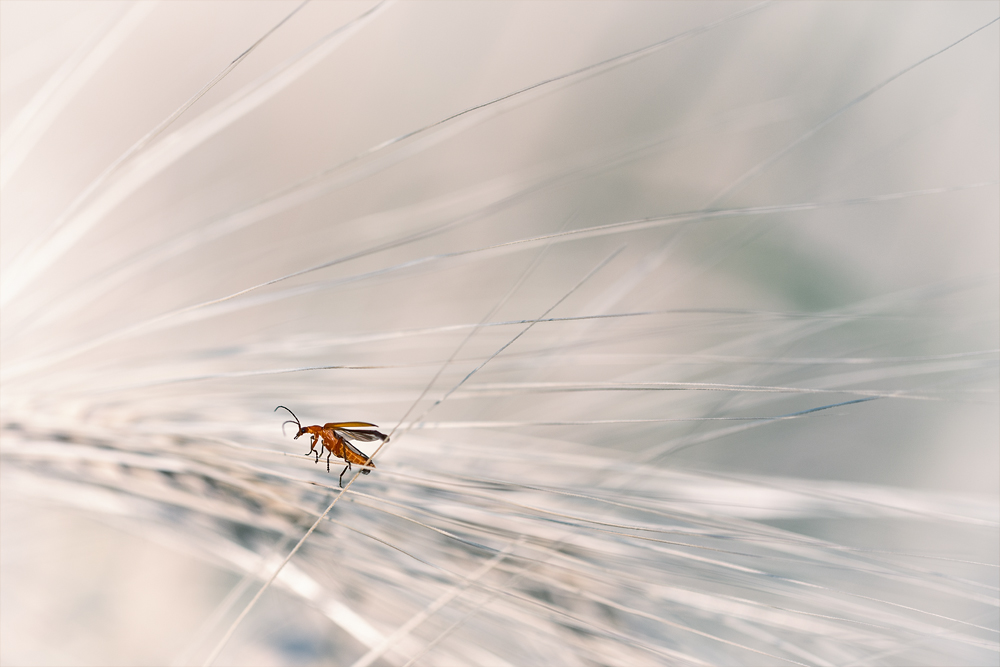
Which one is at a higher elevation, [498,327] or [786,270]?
[786,270]

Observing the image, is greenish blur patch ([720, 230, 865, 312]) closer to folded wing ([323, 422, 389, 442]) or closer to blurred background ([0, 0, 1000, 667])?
blurred background ([0, 0, 1000, 667])

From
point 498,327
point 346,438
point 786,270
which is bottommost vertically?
point 346,438

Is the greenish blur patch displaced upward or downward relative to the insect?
upward

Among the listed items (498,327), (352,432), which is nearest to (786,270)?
(498,327)

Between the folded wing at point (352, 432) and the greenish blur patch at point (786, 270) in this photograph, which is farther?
the greenish blur patch at point (786, 270)

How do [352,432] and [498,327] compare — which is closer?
[352,432]

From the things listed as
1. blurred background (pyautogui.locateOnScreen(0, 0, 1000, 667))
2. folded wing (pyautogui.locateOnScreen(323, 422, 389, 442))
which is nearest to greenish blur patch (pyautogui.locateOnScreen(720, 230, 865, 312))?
blurred background (pyautogui.locateOnScreen(0, 0, 1000, 667))

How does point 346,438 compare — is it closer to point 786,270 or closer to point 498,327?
point 498,327

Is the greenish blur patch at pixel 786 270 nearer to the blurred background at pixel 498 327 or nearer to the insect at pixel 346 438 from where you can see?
the blurred background at pixel 498 327

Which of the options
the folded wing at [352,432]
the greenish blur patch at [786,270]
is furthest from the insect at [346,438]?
the greenish blur patch at [786,270]
